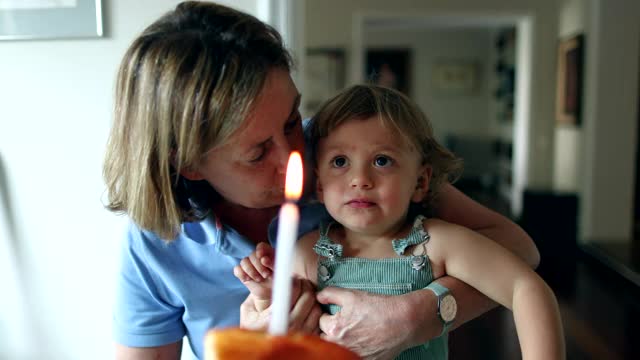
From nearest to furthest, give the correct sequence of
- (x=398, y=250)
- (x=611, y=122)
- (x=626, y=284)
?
(x=398, y=250), (x=626, y=284), (x=611, y=122)

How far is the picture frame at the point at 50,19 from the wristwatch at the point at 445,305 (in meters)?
1.02

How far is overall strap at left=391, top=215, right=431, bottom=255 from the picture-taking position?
36.2 inches

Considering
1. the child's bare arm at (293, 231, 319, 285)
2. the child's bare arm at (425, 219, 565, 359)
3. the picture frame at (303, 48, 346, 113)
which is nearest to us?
the child's bare arm at (425, 219, 565, 359)

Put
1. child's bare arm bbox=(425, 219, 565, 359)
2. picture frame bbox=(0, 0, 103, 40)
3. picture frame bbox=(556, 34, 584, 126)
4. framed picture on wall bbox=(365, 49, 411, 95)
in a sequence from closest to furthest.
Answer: child's bare arm bbox=(425, 219, 565, 359) < picture frame bbox=(0, 0, 103, 40) < picture frame bbox=(556, 34, 584, 126) < framed picture on wall bbox=(365, 49, 411, 95)

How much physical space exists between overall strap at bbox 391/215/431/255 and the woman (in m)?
0.07

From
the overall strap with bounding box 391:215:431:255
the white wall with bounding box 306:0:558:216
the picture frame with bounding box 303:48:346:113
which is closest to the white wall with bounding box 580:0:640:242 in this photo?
the white wall with bounding box 306:0:558:216

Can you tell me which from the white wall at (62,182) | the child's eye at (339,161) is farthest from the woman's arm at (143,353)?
the white wall at (62,182)

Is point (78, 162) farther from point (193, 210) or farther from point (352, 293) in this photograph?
point (352, 293)

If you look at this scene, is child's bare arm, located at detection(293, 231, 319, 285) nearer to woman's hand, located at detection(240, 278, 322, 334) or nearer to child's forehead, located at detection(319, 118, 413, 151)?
woman's hand, located at detection(240, 278, 322, 334)

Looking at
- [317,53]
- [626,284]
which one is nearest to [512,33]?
[317,53]

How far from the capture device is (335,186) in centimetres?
89

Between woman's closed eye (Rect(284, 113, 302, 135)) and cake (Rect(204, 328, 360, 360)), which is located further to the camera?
woman's closed eye (Rect(284, 113, 302, 135))

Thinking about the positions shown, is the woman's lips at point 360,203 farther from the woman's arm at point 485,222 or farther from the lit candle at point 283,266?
the lit candle at point 283,266

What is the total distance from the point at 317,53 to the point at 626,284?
3714mm
